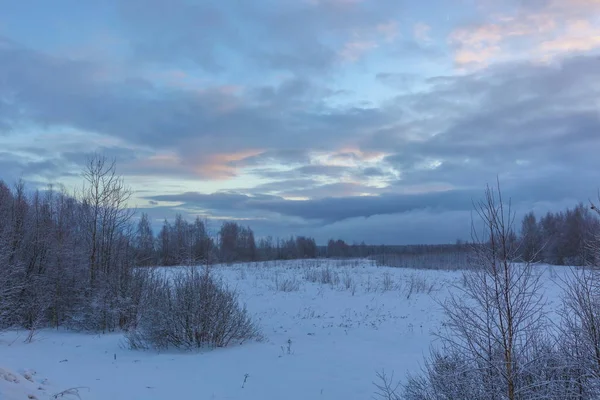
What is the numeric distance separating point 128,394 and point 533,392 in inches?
257

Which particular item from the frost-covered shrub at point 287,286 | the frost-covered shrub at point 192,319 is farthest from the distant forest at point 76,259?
the frost-covered shrub at point 287,286

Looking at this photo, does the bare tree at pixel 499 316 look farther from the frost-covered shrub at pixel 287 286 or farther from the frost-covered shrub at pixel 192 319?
the frost-covered shrub at pixel 287 286

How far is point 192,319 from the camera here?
39.4 ft

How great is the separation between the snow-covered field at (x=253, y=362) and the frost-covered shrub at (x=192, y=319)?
465mm

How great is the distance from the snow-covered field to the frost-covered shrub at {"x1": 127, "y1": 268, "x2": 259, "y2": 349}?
465 millimetres

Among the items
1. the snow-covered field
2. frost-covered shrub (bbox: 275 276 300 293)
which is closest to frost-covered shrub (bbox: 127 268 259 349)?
the snow-covered field

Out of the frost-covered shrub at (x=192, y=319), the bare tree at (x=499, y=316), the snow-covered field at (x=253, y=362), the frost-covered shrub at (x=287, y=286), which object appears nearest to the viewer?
the bare tree at (x=499, y=316)

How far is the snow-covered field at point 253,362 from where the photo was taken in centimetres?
827

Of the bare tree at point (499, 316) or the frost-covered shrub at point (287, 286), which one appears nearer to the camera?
the bare tree at point (499, 316)

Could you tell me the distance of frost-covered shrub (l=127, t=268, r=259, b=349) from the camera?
1210 cm

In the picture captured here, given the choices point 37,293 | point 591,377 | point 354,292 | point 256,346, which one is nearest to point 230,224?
point 354,292

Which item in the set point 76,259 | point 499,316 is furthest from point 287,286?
point 499,316

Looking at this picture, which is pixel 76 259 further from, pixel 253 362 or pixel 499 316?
pixel 499 316

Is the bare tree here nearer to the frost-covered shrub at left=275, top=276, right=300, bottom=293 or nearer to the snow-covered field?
the snow-covered field
